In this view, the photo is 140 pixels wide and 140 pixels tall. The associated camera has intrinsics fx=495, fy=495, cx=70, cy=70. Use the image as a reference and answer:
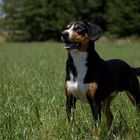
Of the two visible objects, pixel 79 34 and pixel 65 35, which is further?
pixel 79 34

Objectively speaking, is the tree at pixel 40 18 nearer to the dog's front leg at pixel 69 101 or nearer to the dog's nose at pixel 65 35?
the dog's front leg at pixel 69 101

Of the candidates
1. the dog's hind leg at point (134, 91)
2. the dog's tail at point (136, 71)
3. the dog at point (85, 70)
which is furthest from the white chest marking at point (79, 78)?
the dog's tail at point (136, 71)

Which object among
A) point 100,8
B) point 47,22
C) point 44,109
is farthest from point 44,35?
point 44,109

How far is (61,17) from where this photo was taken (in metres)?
64.4

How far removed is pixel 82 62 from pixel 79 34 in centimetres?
37

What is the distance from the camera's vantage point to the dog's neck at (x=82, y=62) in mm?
6109

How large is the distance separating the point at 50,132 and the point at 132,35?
5573 cm

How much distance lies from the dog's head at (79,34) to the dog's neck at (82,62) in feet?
0.34

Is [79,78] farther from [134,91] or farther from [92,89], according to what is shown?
[134,91]

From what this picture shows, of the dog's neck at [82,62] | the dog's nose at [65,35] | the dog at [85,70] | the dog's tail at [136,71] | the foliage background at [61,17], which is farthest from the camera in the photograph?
the foliage background at [61,17]

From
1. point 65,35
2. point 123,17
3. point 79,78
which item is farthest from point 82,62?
point 123,17

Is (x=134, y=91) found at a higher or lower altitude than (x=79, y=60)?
lower

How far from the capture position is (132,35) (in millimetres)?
60688

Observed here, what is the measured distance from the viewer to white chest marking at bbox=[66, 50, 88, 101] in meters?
6.02
